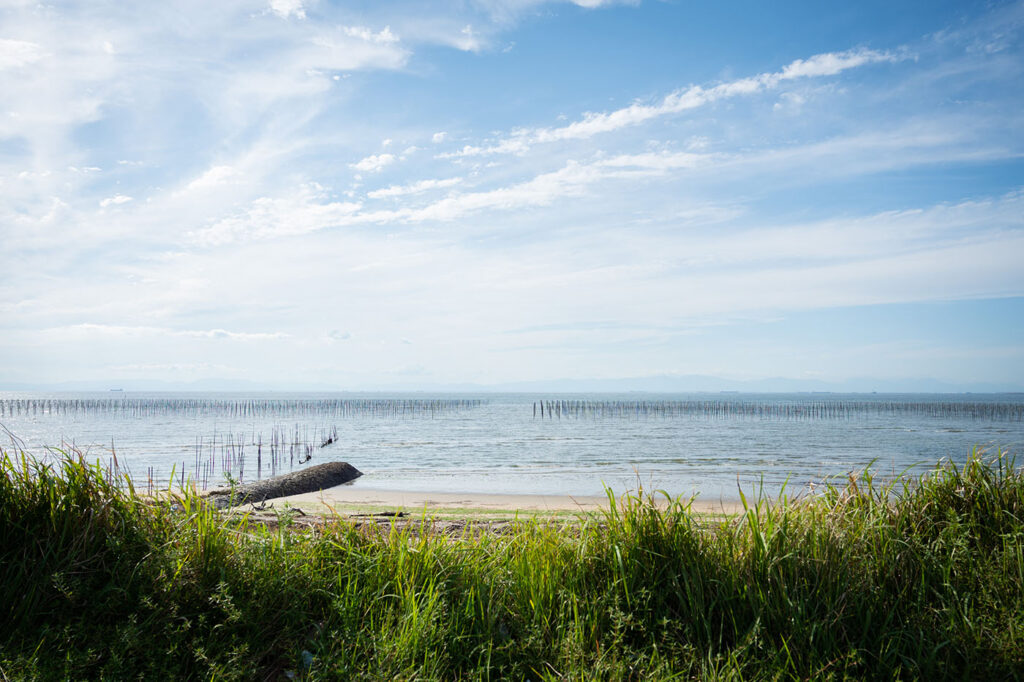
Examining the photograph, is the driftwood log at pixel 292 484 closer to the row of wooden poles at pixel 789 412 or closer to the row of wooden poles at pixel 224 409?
the row of wooden poles at pixel 224 409

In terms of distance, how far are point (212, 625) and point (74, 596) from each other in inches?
35.3

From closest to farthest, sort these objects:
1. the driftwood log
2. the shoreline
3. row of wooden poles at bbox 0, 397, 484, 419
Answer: the driftwood log, the shoreline, row of wooden poles at bbox 0, 397, 484, 419

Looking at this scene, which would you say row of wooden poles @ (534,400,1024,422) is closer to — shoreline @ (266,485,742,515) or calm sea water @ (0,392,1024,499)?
calm sea water @ (0,392,1024,499)

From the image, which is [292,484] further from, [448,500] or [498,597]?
[498,597]

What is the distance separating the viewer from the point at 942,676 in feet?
12.1

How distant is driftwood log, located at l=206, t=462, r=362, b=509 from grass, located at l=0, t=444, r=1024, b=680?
7.65 metres

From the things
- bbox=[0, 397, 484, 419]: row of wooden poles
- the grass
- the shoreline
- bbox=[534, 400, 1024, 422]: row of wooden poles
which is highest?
the grass

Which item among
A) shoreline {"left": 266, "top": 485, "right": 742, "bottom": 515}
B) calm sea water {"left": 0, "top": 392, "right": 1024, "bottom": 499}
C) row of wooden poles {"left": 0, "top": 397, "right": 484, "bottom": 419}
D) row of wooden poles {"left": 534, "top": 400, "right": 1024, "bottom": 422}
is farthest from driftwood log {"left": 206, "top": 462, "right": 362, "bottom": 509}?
row of wooden poles {"left": 534, "top": 400, "right": 1024, "bottom": 422}

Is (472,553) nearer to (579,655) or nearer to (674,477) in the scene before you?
(579,655)

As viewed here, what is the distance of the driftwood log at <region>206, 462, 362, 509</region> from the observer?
14180 mm

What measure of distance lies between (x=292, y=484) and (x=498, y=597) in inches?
585

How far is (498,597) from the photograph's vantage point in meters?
4.18

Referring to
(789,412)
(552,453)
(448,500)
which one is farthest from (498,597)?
(789,412)

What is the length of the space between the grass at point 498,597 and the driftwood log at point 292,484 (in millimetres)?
7652
